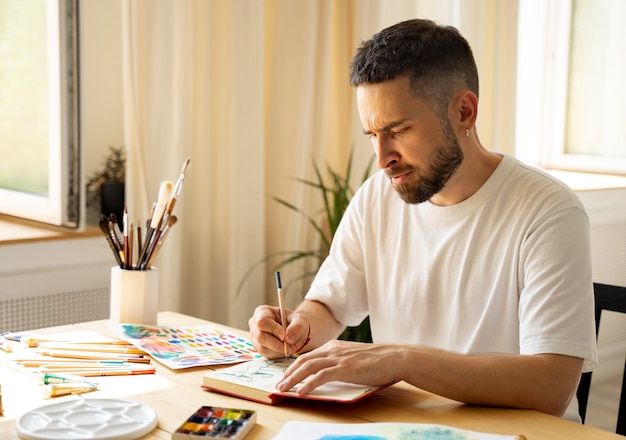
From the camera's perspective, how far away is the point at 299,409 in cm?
132

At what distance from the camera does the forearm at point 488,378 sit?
1353 millimetres

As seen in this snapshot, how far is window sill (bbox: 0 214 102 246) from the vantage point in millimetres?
2595

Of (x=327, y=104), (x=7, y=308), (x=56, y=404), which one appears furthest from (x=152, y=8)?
(x=56, y=404)

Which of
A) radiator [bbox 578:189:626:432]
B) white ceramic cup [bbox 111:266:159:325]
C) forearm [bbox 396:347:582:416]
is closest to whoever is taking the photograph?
forearm [bbox 396:347:582:416]

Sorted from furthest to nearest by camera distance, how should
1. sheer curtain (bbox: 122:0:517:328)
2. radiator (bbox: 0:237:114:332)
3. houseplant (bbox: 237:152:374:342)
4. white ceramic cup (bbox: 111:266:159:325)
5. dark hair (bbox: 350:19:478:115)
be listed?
houseplant (bbox: 237:152:374:342) → sheer curtain (bbox: 122:0:517:328) → radiator (bbox: 0:237:114:332) → white ceramic cup (bbox: 111:266:159:325) → dark hair (bbox: 350:19:478:115)

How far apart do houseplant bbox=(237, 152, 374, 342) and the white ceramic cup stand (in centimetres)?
122

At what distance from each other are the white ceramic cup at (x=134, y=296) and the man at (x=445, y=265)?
0.32 meters

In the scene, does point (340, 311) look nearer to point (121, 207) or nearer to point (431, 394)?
point (431, 394)

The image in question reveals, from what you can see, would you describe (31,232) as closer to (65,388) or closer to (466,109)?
(65,388)

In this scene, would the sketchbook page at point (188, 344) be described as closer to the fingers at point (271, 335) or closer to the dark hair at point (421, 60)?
the fingers at point (271, 335)

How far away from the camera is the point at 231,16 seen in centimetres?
297

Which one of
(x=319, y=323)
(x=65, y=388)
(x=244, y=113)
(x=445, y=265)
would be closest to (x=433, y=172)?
(x=445, y=265)

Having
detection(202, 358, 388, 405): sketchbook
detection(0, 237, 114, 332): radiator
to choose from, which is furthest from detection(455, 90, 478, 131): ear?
detection(0, 237, 114, 332): radiator

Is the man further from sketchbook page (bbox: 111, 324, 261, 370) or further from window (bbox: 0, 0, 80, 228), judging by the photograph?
window (bbox: 0, 0, 80, 228)
